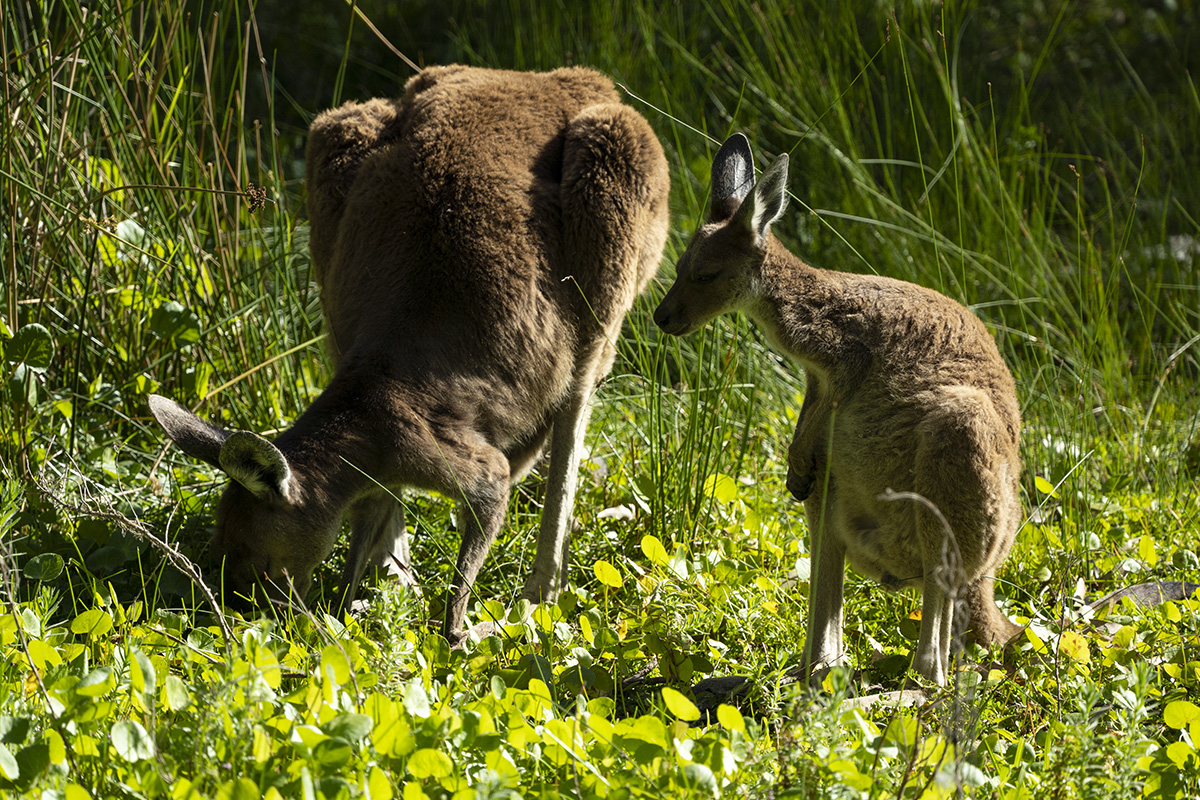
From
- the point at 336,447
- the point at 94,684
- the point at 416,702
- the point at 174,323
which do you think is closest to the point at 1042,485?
→ the point at 336,447

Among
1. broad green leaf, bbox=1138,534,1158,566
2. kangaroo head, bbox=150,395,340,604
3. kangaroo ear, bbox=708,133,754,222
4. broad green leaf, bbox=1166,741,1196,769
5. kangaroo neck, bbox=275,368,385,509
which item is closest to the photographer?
broad green leaf, bbox=1166,741,1196,769

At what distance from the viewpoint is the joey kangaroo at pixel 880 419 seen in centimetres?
268

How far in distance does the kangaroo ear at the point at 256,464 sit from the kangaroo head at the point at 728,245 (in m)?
1.11

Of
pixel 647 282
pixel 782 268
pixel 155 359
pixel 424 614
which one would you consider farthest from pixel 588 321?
pixel 155 359

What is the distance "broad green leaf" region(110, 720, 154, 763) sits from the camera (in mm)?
2016

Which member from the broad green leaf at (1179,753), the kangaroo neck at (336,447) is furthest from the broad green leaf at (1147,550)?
the kangaroo neck at (336,447)

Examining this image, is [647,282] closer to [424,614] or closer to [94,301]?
[424,614]

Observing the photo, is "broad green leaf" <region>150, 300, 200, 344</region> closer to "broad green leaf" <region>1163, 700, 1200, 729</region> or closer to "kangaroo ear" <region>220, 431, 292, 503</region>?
"kangaroo ear" <region>220, 431, 292, 503</region>

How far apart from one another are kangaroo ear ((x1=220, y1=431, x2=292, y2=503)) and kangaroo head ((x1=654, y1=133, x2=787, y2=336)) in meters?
1.11

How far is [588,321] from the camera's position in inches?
144

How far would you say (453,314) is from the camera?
3.36 m

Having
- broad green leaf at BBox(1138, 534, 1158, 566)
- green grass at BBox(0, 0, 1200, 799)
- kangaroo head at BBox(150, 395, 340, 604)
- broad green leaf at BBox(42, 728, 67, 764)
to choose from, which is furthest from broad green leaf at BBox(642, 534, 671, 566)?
broad green leaf at BBox(42, 728, 67, 764)

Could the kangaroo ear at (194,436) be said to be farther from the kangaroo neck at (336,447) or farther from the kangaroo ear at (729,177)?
the kangaroo ear at (729,177)

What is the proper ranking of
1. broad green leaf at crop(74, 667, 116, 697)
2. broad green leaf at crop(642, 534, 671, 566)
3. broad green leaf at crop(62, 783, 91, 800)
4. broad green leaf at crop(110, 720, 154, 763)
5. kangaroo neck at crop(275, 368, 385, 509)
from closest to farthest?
broad green leaf at crop(62, 783, 91, 800)
broad green leaf at crop(110, 720, 154, 763)
broad green leaf at crop(74, 667, 116, 697)
kangaroo neck at crop(275, 368, 385, 509)
broad green leaf at crop(642, 534, 671, 566)
